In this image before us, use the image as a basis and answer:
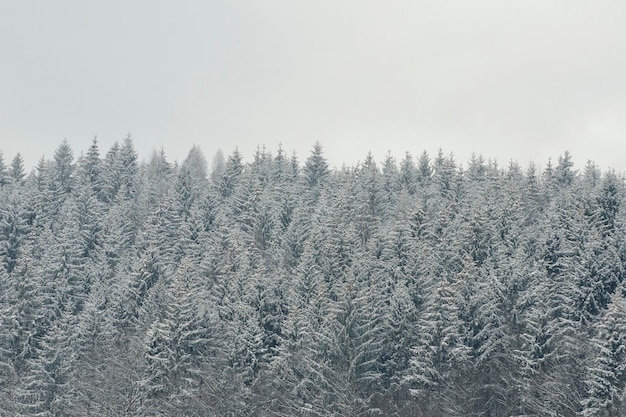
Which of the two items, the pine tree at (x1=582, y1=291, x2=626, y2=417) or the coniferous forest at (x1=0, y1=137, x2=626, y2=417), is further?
the coniferous forest at (x1=0, y1=137, x2=626, y2=417)

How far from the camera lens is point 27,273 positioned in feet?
227

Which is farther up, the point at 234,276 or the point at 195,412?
the point at 234,276

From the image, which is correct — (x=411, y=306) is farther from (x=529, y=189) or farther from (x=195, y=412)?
(x=529, y=189)

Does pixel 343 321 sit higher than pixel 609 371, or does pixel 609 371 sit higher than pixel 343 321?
pixel 343 321

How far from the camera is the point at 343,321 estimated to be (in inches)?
2156

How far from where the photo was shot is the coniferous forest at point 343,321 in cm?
5166

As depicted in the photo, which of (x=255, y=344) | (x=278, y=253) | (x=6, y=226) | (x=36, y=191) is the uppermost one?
(x=36, y=191)

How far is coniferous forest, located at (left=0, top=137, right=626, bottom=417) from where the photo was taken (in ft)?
169

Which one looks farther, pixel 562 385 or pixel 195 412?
pixel 195 412

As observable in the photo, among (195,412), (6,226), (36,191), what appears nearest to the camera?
(195,412)

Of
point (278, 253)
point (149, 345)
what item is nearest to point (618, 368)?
point (149, 345)

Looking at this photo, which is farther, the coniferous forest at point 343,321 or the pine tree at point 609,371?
the coniferous forest at point 343,321

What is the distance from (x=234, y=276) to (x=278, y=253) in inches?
553

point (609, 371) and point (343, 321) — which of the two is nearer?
point (609, 371)
